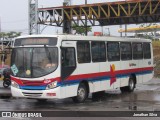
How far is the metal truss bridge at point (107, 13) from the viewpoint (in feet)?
127

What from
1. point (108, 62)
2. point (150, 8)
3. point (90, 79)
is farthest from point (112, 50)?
point (150, 8)

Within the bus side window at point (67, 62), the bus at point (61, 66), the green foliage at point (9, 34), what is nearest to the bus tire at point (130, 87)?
the bus at point (61, 66)

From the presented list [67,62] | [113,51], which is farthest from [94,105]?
[113,51]

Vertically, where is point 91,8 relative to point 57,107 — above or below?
above

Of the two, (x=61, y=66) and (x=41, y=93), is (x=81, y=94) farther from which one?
(x=41, y=93)

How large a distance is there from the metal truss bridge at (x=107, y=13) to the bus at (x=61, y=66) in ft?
67.6

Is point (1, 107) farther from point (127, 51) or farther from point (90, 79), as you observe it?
point (127, 51)

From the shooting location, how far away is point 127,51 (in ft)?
68.0

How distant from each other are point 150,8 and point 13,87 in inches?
959

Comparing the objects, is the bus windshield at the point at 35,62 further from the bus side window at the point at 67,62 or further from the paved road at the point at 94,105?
the paved road at the point at 94,105

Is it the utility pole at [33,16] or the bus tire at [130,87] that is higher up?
the utility pole at [33,16]

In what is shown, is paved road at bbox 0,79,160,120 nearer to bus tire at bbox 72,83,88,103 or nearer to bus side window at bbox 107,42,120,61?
bus tire at bbox 72,83,88,103

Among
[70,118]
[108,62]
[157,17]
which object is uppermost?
[157,17]

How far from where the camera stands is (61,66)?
1509 cm
